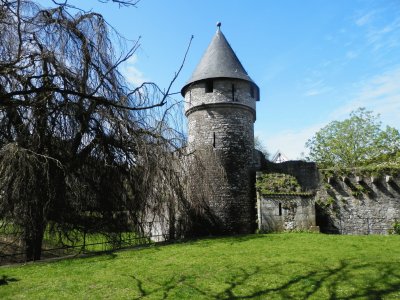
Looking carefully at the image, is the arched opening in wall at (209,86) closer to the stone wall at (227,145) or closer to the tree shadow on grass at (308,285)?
the stone wall at (227,145)

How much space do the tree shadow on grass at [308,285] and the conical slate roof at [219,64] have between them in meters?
9.55

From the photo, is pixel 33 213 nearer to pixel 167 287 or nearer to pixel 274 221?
pixel 167 287

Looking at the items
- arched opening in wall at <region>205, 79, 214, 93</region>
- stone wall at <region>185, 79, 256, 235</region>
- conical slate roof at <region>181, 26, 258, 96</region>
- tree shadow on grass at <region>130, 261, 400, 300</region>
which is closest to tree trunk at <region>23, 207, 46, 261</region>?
tree shadow on grass at <region>130, 261, 400, 300</region>

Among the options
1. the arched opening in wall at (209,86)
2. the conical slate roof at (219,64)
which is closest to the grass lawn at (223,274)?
the arched opening in wall at (209,86)

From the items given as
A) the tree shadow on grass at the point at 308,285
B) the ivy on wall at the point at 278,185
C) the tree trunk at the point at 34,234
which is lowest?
the tree shadow on grass at the point at 308,285

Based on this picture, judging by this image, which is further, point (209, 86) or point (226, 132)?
point (209, 86)

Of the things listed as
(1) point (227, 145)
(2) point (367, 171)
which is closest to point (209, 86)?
(1) point (227, 145)

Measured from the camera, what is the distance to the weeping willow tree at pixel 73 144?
734 centimetres

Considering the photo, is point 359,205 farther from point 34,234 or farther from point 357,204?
point 34,234

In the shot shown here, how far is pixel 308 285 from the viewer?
5.75 m

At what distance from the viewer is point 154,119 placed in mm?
9188

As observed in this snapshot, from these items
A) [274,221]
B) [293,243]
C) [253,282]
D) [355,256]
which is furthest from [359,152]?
[253,282]

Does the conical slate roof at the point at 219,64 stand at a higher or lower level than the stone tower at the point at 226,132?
higher

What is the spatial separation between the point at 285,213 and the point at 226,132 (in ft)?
12.4
